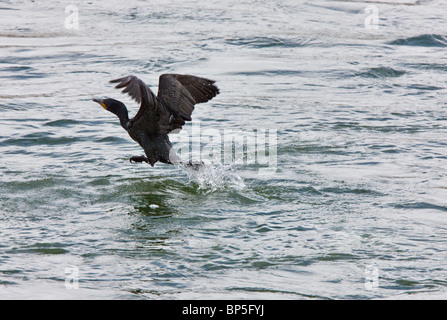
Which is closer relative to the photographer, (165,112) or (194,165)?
(165,112)

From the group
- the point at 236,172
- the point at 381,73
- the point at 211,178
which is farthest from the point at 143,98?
the point at 381,73

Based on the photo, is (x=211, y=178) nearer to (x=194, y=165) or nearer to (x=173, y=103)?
(x=194, y=165)

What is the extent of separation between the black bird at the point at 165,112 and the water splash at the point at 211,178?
10.0 inches

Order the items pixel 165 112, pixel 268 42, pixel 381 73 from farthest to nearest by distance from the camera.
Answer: pixel 268 42, pixel 381 73, pixel 165 112

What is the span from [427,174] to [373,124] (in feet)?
5.49

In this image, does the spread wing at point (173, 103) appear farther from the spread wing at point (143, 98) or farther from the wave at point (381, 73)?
the wave at point (381, 73)

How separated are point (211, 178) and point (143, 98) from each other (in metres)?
1.23

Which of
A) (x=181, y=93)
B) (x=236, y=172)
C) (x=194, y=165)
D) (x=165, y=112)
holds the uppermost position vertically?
(x=181, y=93)

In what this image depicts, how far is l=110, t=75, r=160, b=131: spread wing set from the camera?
5770mm

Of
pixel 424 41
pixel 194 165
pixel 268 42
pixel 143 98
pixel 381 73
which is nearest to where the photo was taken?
pixel 143 98

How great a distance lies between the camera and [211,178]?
692 cm

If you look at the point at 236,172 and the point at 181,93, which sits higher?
the point at 181,93

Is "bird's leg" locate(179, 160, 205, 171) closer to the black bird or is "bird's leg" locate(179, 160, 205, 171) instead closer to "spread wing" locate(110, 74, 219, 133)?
the black bird

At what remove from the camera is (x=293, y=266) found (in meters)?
5.12
